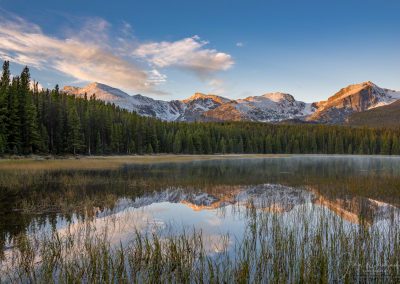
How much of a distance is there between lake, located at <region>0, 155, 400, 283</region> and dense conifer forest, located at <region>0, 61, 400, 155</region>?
40.2 metres

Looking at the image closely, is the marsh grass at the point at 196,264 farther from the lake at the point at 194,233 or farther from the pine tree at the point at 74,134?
the pine tree at the point at 74,134

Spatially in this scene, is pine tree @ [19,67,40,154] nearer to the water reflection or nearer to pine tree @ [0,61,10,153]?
pine tree @ [0,61,10,153]

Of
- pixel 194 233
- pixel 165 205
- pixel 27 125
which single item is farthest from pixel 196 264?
pixel 27 125

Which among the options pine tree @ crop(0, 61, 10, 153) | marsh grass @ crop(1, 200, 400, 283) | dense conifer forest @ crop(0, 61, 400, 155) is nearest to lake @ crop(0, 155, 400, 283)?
marsh grass @ crop(1, 200, 400, 283)

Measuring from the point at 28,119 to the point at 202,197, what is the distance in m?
56.7

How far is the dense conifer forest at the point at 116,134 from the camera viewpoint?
67.6 m

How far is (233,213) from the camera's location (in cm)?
1981

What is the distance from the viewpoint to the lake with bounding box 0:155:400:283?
9688 mm

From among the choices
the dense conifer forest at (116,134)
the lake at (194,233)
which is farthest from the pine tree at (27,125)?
the lake at (194,233)

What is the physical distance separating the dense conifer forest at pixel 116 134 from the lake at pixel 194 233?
40.2m

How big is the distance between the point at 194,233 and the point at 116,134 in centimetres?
9410

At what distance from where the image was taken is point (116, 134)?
102438mm

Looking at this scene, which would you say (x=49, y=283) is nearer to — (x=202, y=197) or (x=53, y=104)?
(x=202, y=197)

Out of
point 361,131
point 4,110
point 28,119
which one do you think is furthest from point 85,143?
point 361,131
